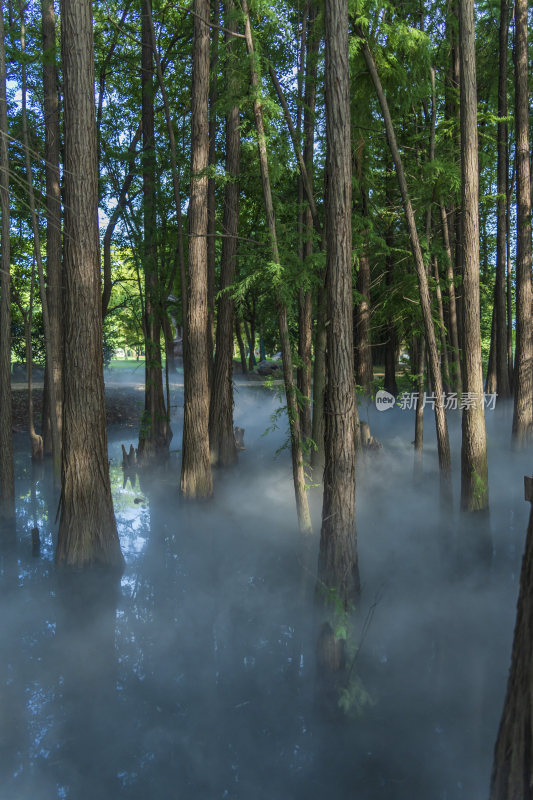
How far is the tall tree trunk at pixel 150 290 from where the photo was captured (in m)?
14.9

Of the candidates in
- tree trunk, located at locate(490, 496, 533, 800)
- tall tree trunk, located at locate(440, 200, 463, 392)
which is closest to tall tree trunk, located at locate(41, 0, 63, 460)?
tall tree trunk, located at locate(440, 200, 463, 392)

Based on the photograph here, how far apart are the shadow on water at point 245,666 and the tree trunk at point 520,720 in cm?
222

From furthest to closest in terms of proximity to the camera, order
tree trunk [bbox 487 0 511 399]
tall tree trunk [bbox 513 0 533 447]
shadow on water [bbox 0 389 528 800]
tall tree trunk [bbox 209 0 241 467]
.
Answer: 1. tree trunk [bbox 487 0 511 399]
2. tall tree trunk [bbox 209 0 241 467]
3. tall tree trunk [bbox 513 0 533 447]
4. shadow on water [bbox 0 389 528 800]

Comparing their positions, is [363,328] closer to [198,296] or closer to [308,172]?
[308,172]

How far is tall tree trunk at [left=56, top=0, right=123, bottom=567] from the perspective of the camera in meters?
7.57

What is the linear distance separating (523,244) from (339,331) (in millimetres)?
9289

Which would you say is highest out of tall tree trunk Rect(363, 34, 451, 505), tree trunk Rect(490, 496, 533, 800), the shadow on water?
tall tree trunk Rect(363, 34, 451, 505)

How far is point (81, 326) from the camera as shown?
Answer: 7789mm

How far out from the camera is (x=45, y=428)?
16.4 metres

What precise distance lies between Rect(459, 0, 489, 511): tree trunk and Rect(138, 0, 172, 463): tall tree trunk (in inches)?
321

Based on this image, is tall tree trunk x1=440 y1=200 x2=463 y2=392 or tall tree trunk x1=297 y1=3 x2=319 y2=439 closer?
tall tree trunk x1=297 y1=3 x2=319 y2=439

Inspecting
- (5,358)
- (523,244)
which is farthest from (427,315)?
(5,358)

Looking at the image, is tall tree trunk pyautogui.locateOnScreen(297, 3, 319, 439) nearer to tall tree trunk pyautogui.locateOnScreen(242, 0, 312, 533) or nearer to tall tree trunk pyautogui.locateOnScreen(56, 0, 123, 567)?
tall tree trunk pyautogui.locateOnScreen(242, 0, 312, 533)

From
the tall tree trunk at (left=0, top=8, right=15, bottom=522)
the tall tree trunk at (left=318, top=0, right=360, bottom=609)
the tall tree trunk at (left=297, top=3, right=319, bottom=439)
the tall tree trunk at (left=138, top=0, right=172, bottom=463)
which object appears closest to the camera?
the tall tree trunk at (left=318, top=0, right=360, bottom=609)
